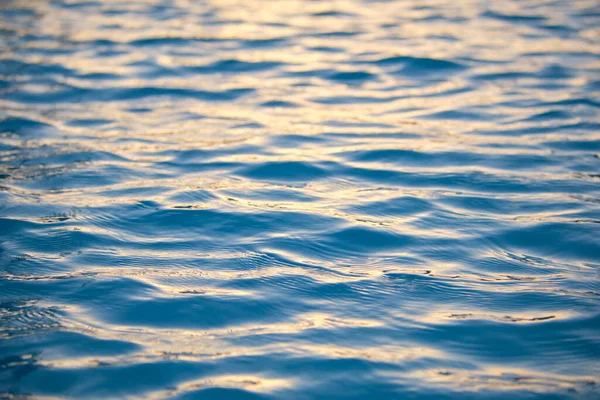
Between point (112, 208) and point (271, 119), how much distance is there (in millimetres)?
1942

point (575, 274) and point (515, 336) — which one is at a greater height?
point (575, 274)

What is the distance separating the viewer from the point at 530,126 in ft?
16.6

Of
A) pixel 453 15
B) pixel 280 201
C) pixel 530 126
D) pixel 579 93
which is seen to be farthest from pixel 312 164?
pixel 453 15

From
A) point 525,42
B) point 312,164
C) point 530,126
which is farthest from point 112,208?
point 525,42

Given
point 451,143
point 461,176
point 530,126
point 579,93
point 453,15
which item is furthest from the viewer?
point 453,15

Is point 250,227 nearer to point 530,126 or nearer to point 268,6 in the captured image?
point 530,126

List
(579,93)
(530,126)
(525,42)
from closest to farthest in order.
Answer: (530,126) < (579,93) < (525,42)

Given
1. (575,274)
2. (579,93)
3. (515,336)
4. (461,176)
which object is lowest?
(515,336)

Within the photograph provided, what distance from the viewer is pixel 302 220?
359 cm

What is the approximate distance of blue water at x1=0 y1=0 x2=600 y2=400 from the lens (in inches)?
95.3

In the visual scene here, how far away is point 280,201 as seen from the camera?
12.6 ft

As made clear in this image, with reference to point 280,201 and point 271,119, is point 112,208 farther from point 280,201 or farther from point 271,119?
point 271,119

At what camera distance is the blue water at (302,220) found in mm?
2420

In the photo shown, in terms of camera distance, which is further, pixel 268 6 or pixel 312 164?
pixel 268 6
